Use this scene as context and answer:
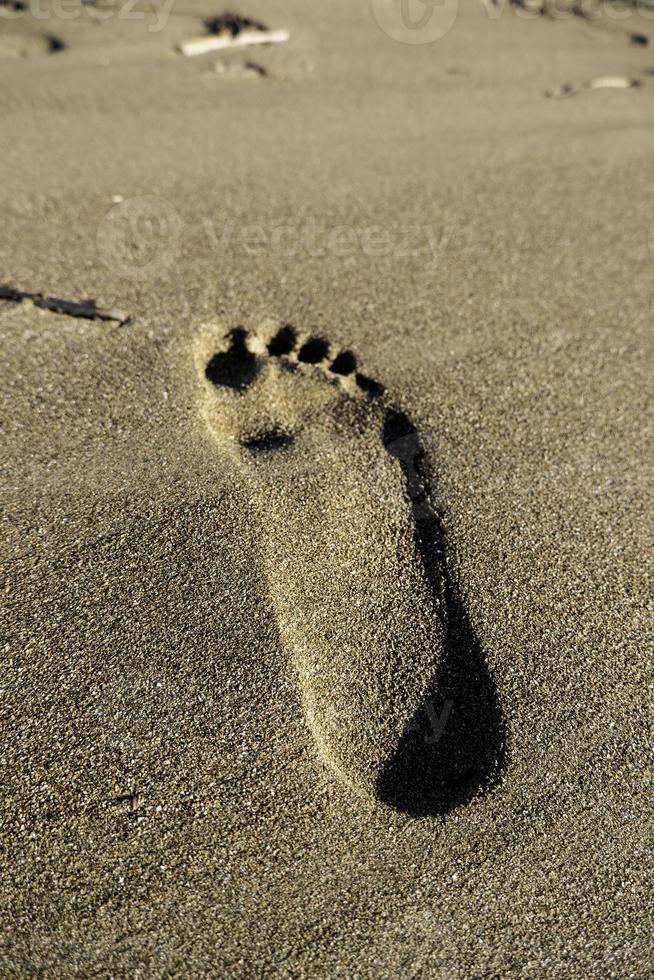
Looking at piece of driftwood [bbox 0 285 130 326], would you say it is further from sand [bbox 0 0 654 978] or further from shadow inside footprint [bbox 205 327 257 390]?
shadow inside footprint [bbox 205 327 257 390]

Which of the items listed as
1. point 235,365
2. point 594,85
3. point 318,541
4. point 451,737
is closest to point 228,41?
point 594,85

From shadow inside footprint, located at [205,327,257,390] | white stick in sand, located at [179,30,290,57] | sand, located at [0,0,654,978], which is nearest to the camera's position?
sand, located at [0,0,654,978]

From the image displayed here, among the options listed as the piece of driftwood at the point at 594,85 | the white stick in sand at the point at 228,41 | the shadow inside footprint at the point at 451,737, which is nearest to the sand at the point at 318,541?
the shadow inside footprint at the point at 451,737

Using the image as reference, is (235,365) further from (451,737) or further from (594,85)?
(594,85)

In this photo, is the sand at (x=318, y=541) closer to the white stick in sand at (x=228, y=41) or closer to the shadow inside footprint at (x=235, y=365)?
the shadow inside footprint at (x=235, y=365)

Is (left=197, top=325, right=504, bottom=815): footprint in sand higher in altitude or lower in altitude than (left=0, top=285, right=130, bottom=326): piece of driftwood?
lower

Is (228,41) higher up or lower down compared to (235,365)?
higher up

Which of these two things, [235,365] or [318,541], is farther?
[235,365]

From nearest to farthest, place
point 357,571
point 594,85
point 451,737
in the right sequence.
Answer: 1. point 451,737
2. point 357,571
3. point 594,85

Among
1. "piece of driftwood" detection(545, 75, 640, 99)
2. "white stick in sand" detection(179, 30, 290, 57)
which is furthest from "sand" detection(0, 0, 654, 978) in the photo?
"piece of driftwood" detection(545, 75, 640, 99)
